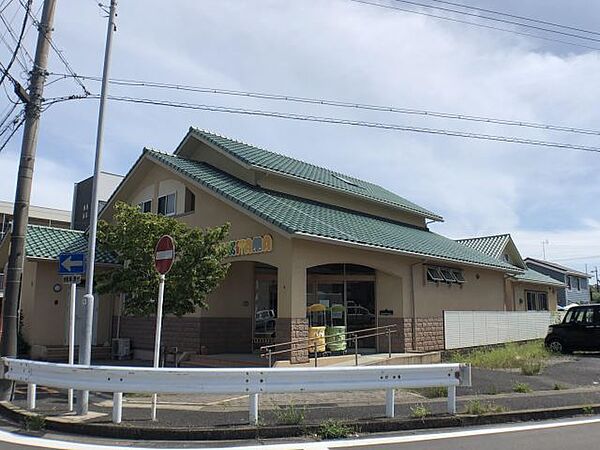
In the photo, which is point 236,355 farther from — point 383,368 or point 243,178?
point 383,368

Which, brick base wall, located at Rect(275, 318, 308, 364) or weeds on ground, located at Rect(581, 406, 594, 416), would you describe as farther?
brick base wall, located at Rect(275, 318, 308, 364)

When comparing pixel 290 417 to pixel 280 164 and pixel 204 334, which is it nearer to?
pixel 204 334

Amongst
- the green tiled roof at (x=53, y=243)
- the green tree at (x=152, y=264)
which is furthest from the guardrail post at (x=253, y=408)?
the green tiled roof at (x=53, y=243)

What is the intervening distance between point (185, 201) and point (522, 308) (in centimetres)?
2072

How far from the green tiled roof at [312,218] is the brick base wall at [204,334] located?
4.10 m

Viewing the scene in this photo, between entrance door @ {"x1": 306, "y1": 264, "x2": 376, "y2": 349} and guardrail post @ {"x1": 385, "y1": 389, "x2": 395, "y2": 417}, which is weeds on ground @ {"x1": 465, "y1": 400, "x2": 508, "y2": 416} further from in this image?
entrance door @ {"x1": 306, "y1": 264, "x2": 376, "y2": 349}

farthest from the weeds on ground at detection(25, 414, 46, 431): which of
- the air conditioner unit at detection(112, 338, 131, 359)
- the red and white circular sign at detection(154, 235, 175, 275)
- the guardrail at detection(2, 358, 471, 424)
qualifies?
the air conditioner unit at detection(112, 338, 131, 359)

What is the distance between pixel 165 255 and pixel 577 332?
650 inches

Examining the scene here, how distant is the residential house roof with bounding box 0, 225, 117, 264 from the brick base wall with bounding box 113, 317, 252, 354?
291 cm

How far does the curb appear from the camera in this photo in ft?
24.9

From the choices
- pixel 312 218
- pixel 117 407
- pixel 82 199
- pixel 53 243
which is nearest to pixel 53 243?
pixel 53 243

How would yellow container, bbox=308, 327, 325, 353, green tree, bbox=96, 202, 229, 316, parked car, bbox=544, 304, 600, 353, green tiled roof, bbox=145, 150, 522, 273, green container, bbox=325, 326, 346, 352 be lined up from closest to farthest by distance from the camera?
green tree, bbox=96, 202, 229, 316, yellow container, bbox=308, 327, 325, 353, green tiled roof, bbox=145, 150, 522, 273, green container, bbox=325, 326, 346, 352, parked car, bbox=544, 304, 600, 353

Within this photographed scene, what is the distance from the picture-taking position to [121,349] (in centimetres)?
1902

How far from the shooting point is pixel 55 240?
19.0 metres
